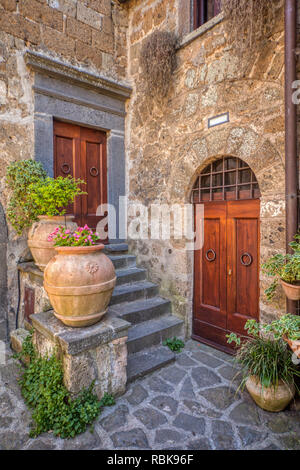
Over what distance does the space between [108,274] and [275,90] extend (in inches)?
90.7

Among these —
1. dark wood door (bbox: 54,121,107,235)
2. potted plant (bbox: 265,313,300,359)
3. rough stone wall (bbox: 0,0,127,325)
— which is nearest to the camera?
potted plant (bbox: 265,313,300,359)

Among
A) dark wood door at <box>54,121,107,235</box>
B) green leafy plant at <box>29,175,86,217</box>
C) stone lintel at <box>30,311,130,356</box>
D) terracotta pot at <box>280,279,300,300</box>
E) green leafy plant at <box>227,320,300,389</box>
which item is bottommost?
green leafy plant at <box>227,320,300,389</box>

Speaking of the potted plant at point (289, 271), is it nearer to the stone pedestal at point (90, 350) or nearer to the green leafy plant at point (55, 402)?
the stone pedestal at point (90, 350)

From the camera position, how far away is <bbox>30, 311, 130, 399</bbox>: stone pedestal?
215 cm

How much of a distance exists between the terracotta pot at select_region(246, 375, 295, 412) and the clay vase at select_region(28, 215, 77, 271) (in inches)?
91.5

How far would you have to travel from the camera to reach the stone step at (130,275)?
3.75 metres

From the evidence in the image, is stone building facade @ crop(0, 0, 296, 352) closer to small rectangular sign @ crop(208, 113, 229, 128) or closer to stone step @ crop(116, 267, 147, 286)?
small rectangular sign @ crop(208, 113, 229, 128)

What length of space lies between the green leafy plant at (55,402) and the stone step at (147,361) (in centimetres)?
39

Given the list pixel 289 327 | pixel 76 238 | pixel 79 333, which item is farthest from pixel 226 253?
pixel 79 333

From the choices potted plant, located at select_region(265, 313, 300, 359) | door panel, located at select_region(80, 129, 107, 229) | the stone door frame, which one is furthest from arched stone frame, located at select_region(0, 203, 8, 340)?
potted plant, located at select_region(265, 313, 300, 359)

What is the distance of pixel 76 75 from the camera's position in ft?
12.0

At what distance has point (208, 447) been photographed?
186 centimetres

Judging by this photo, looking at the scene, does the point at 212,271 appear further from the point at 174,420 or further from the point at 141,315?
the point at 174,420
